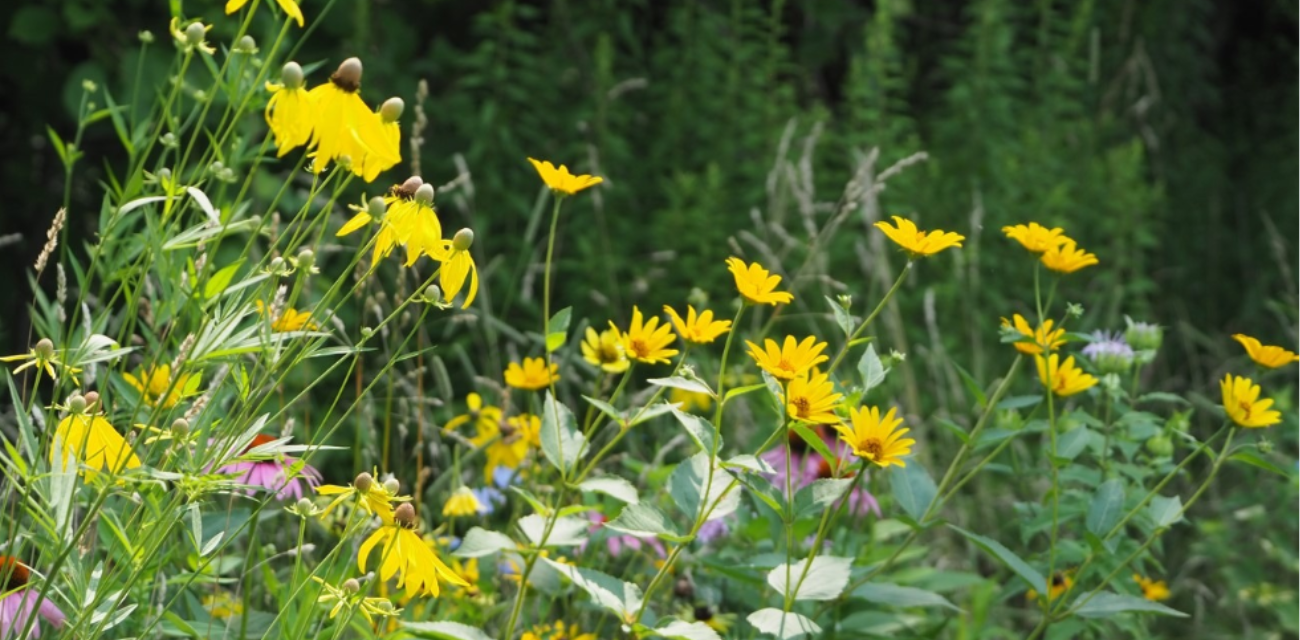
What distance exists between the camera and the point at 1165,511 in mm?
1467

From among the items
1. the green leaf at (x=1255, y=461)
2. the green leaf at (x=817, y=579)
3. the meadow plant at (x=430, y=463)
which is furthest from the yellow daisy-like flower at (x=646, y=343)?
the green leaf at (x=1255, y=461)

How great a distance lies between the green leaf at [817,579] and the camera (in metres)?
1.31

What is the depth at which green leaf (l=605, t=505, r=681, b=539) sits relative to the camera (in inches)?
49.9

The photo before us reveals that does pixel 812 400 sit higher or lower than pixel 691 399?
higher

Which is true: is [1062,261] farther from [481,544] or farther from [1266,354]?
[481,544]

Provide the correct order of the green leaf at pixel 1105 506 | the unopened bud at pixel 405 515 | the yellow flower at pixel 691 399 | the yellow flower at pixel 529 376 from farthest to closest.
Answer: the yellow flower at pixel 691 399 < the yellow flower at pixel 529 376 < the green leaf at pixel 1105 506 < the unopened bud at pixel 405 515

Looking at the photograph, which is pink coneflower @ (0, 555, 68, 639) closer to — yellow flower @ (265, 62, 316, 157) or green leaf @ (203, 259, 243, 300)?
green leaf @ (203, 259, 243, 300)

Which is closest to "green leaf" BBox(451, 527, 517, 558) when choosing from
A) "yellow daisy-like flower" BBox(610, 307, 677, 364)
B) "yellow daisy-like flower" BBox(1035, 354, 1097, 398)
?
"yellow daisy-like flower" BBox(610, 307, 677, 364)

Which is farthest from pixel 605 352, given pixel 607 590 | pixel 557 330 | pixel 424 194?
pixel 424 194

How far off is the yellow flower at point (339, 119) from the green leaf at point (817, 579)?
1.78ft

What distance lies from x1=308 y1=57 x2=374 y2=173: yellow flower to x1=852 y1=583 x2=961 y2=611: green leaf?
2.60 ft

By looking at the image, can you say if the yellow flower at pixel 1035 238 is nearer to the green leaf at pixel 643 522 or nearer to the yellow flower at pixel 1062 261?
the yellow flower at pixel 1062 261

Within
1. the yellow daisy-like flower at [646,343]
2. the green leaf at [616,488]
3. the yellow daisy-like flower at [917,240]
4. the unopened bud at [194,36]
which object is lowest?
the green leaf at [616,488]

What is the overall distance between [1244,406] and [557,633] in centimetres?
71
